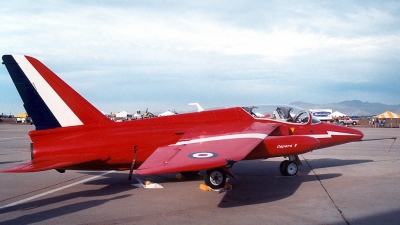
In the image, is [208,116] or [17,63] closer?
[17,63]

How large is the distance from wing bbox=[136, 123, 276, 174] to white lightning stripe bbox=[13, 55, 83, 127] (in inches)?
113

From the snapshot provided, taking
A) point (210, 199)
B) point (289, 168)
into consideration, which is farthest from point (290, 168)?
point (210, 199)

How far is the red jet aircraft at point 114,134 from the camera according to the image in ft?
32.8

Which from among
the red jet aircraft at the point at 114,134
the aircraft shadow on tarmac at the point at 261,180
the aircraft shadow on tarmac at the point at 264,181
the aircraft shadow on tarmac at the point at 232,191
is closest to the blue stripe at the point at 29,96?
the red jet aircraft at the point at 114,134

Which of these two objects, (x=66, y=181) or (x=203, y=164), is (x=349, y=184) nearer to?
(x=203, y=164)

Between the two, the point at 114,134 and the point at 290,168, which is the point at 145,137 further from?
the point at 290,168

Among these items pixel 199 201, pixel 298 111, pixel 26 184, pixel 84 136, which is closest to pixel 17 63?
pixel 84 136

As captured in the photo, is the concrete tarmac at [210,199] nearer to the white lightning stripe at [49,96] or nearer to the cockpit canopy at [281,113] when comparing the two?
the cockpit canopy at [281,113]

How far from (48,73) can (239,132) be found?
5.64 metres

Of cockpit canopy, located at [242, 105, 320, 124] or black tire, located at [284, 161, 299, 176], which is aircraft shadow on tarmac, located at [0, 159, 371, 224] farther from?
cockpit canopy, located at [242, 105, 320, 124]

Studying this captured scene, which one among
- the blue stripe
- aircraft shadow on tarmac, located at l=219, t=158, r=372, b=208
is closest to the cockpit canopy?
aircraft shadow on tarmac, located at l=219, t=158, r=372, b=208

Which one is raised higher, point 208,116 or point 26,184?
point 208,116

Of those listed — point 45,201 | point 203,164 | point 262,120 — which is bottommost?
point 45,201

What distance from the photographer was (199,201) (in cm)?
887
